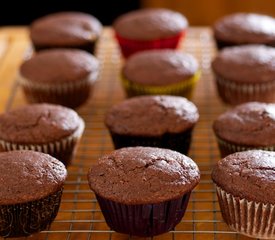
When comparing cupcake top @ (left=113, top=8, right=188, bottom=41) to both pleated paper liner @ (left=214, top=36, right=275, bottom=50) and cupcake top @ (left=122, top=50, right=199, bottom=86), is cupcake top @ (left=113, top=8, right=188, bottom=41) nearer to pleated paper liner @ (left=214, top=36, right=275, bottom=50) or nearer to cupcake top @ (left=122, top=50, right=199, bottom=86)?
pleated paper liner @ (left=214, top=36, right=275, bottom=50)

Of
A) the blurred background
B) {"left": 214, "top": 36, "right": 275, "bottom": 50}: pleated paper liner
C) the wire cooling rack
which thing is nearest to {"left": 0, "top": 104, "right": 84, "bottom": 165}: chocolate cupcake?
the wire cooling rack

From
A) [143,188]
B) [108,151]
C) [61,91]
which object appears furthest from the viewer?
[61,91]

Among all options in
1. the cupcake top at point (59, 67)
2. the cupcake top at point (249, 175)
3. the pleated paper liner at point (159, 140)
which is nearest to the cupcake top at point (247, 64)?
the pleated paper liner at point (159, 140)

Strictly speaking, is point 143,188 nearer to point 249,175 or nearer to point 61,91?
point 249,175

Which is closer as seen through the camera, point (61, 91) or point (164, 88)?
point (164, 88)

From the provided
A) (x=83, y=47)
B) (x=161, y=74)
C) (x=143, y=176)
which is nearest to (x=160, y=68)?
(x=161, y=74)

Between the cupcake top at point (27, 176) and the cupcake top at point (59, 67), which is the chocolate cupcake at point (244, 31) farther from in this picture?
the cupcake top at point (27, 176)
